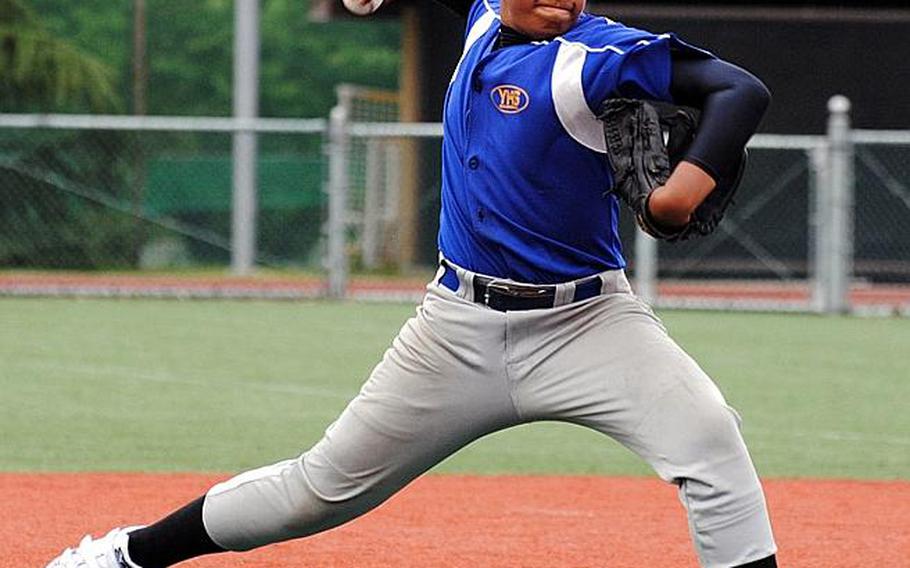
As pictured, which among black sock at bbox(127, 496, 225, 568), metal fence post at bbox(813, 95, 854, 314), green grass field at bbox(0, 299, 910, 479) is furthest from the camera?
metal fence post at bbox(813, 95, 854, 314)

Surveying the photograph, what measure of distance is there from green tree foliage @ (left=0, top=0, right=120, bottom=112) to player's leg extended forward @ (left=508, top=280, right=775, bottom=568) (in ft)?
77.7

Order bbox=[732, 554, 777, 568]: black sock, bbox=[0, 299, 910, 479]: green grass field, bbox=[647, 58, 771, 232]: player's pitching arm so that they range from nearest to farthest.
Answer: bbox=[647, 58, 771, 232]: player's pitching arm → bbox=[732, 554, 777, 568]: black sock → bbox=[0, 299, 910, 479]: green grass field

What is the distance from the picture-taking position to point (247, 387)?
11.9 m

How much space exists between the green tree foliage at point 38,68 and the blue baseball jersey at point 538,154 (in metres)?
23.6

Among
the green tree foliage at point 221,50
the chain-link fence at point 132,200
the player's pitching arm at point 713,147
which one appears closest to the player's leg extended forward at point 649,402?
the player's pitching arm at point 713,147

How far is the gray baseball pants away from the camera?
14.7ft

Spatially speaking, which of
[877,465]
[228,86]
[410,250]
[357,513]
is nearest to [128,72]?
[228,86]

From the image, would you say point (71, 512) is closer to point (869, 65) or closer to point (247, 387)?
point (247, 387)

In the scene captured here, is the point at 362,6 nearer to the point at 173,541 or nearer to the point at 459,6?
the point at 459,6

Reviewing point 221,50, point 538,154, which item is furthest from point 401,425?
point 221,50

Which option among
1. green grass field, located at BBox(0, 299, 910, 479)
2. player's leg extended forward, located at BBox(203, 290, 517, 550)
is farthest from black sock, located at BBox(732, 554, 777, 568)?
green grass field, located at BBox(0, 299, 910, 479)

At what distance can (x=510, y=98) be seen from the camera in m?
4.61

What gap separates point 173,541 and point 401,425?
0.72 m

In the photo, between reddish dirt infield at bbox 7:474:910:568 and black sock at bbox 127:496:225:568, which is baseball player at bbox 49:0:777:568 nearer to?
black sock at bbox 127:496:225:568
